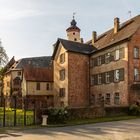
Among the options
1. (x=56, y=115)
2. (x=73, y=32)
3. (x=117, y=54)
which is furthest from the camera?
(x=73, y=32)

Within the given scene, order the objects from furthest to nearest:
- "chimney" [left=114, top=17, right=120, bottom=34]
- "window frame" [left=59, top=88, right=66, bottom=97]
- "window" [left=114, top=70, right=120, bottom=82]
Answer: "window frame" [left=59, top=88, right=66, bottom=97] → "chimney" [left=114, top=17, right=120, bottom=34] → "window" [left=114, top=70, right=120, bottom=82]

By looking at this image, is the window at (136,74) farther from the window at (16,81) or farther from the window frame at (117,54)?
the window at (16,81)

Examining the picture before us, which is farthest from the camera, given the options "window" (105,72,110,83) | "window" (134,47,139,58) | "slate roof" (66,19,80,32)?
"slate roof" (66,19,80,32)

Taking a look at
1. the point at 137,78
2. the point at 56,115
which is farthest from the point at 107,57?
the point at 56,115

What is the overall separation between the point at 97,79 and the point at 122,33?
831 centimetres

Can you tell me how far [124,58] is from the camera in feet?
138

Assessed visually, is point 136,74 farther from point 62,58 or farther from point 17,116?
point 17,116

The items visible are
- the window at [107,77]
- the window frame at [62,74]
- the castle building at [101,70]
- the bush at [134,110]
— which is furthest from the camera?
the window frame at [62,74]

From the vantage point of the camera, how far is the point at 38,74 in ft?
212

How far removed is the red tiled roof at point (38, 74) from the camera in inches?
2493

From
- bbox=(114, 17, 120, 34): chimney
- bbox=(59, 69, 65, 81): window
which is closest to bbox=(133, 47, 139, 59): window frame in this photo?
bbox=(114, 17, 120, 34): chimney

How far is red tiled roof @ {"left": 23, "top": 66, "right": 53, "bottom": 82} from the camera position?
6331 centimetres

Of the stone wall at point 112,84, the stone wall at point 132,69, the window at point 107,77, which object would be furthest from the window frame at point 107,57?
the stone wall at point 132,69

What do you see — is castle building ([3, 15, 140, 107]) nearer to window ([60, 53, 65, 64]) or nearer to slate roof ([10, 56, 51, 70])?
window ([60, 53, 65, 64])
